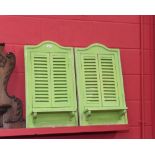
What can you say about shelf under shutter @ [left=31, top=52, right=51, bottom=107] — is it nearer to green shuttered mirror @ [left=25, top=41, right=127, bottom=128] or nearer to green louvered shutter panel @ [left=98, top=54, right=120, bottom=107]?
green shuttered mirror @ [left=25, top=41, right=127, bottom=128]

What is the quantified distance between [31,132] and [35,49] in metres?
0.50

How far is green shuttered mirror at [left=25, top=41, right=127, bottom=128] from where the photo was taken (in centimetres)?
217

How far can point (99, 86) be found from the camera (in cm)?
229

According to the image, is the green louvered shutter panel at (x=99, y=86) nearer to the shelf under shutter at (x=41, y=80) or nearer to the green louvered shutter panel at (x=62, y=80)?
the green louvered shutter panel at (x=62, y=80)

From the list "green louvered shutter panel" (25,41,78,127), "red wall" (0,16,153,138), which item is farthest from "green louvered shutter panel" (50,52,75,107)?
"red wall" (0,16,153,138)

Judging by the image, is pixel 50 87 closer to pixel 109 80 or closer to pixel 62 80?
pixel 62 80

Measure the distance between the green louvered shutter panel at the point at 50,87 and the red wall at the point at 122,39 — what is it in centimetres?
8

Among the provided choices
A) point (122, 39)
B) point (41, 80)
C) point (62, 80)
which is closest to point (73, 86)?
point (62, 80)

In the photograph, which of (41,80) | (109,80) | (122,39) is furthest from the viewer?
(122,39)

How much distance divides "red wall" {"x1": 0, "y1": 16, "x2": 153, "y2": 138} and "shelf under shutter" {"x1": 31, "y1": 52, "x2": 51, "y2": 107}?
99mm

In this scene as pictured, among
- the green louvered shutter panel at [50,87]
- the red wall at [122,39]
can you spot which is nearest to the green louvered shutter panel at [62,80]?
the green louvered shutter panel at [50,87]

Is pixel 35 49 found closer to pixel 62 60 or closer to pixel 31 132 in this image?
pixel 62 60

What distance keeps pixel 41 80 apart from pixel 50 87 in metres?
0.07

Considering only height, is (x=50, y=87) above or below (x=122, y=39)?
below
